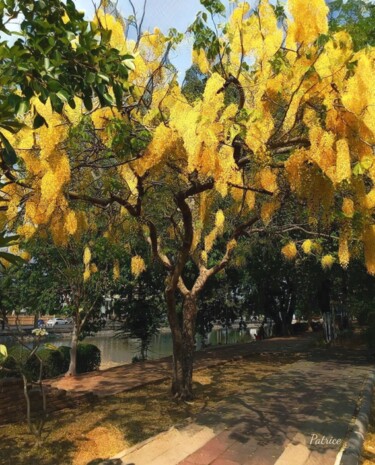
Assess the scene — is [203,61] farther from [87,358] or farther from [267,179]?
[87,358]

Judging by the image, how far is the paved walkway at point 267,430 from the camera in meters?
4.41

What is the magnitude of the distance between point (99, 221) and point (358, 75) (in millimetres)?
5952

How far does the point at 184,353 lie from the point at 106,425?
1.80 m

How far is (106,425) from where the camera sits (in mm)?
5395

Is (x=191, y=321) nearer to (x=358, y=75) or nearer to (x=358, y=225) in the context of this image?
(x=358, y=225)

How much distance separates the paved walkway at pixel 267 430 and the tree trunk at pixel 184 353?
24.4 inches

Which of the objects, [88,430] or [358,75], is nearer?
[358,75]

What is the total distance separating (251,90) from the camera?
4961 millimetres

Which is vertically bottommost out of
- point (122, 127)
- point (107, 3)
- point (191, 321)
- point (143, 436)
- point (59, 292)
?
point (143, 436)

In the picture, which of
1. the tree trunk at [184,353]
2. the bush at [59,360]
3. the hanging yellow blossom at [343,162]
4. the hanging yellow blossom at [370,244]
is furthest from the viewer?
the bush at [59,360]

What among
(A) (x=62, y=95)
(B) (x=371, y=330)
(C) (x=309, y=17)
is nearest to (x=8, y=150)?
(A) (x=62, y=95)

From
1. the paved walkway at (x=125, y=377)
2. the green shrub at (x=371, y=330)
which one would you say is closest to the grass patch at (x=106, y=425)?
the paved walkway at (x=125, y=377)

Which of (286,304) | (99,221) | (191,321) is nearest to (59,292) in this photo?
(99,221)

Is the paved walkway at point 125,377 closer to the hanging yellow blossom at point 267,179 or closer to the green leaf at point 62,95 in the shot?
the hanging yellow blossom at point 267,179
